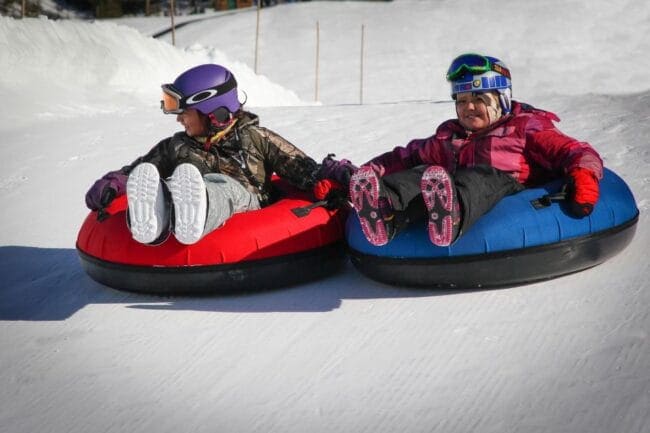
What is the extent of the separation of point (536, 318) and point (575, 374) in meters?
0.49

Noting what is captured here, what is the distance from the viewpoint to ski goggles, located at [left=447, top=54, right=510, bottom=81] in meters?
3.65

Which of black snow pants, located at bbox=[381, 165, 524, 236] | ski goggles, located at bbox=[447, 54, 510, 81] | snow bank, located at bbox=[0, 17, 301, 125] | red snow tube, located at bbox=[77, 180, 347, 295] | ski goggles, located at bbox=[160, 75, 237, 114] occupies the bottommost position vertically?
snow bank, located at bbox=[0, 17, 301, 125]

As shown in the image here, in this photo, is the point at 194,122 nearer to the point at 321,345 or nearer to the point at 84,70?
the point at 321,345

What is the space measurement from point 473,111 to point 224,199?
48.7 inches

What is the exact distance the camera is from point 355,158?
262 inches

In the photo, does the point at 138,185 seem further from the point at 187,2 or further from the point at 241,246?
the point at 187,2

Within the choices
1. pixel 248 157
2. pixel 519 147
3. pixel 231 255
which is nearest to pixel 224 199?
pixel 231 255

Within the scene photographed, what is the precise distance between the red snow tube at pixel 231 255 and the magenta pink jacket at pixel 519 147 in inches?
18.2

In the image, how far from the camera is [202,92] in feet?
12.9

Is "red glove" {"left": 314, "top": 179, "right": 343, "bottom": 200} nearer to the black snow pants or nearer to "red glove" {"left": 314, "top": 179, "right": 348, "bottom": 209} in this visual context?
"red glove" {"left": 314, "top": 179, "right": 348, "bottom": 209}

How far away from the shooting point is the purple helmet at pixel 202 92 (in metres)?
3.92

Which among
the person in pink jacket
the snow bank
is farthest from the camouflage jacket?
the snow bank

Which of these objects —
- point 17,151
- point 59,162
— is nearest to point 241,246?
point 59,162

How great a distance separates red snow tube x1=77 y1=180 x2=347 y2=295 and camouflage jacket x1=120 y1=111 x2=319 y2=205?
0.24m
